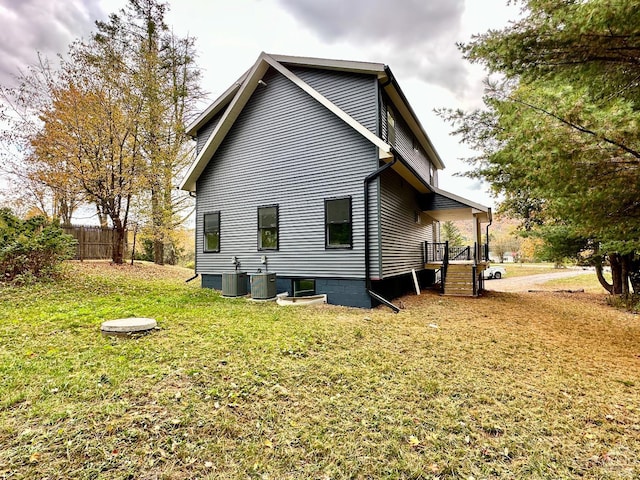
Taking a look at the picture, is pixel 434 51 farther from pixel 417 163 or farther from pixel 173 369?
pixel 173 369

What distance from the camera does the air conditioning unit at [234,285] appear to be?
9516 mm

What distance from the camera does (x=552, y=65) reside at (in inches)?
190

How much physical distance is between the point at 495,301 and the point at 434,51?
10419mm

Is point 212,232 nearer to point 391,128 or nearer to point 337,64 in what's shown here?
point 337,64

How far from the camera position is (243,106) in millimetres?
10695

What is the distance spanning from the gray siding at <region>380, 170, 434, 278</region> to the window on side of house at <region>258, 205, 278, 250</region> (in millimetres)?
3549

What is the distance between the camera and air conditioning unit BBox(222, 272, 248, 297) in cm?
952

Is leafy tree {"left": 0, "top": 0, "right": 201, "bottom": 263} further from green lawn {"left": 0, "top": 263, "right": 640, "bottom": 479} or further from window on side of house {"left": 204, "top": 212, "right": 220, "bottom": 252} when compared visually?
green lawn {"left": 0, "top": 263, "right": 640, "bottom": 479}

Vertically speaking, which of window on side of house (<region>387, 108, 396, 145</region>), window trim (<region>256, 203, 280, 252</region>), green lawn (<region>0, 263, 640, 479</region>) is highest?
window on side of house (<region>387, 108, 396, 145</region>)

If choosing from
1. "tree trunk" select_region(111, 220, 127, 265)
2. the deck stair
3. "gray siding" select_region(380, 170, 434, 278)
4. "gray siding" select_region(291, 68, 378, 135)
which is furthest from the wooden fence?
the deck stair

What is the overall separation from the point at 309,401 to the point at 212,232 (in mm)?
9358

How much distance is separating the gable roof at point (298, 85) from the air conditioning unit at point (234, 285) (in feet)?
14.5

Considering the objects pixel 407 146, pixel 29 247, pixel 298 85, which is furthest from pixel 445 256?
pixel 29 247

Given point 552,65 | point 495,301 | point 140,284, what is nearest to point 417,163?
point 495,301
